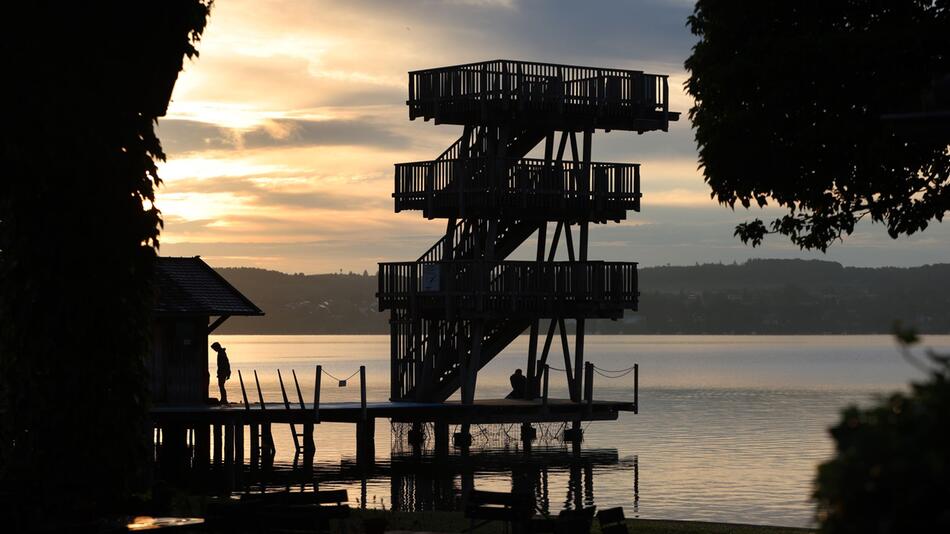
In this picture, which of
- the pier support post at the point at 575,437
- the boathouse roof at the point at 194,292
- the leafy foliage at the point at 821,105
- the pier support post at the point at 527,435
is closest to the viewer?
the leafy foliage at the point at 821,105

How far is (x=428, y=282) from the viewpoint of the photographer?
155ft

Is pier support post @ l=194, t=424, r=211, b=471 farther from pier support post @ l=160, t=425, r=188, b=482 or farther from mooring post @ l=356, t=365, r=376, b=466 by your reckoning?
mooring post @ l=356, t=365, r=376, b=466

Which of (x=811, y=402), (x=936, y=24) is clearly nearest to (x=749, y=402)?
(x=811, y=402)

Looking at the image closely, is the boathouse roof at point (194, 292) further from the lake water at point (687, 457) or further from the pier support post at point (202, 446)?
the lake water at point (687, 457)

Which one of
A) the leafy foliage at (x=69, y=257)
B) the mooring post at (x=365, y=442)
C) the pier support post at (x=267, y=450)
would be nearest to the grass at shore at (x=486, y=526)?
the leafy foliage at (x=69, y=257)

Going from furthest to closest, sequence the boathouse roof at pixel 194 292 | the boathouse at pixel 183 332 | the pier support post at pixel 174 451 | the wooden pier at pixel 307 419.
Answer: the pier support post at pixel 174 451
the wooden pier at pixel 307 419
the boathouse roof at pixel 194 292
the boathouse at pixel 183 332

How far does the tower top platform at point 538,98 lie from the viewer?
1821 inches

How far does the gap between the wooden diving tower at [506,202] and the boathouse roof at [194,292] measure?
5997 millimetres

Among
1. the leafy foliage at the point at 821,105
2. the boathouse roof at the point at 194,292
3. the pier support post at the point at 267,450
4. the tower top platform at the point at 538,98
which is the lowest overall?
the pier support post at the point at 267,450

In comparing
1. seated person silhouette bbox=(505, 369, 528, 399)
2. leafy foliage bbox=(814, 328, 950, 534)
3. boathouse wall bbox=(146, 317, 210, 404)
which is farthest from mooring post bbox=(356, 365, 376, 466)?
leafy foliage bbox=(814, 328, 950, 534)

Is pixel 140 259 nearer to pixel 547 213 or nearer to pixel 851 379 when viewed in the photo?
pixel 547 213

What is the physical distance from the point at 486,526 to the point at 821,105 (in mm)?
9409

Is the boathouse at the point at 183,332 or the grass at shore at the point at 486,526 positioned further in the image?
the boathouse at the point at 183,332

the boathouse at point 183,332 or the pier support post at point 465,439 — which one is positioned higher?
the boathouse at point 183,332
